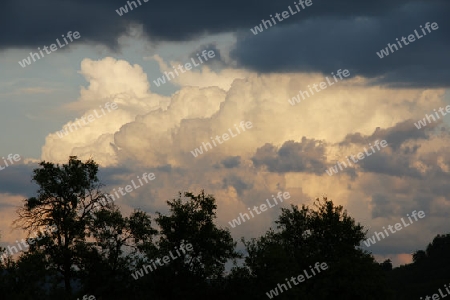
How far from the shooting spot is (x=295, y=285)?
90.7 m

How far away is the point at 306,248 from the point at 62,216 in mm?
33469

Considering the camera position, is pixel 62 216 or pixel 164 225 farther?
pixel 164 225

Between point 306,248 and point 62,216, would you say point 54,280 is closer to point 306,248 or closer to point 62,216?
point 62,216

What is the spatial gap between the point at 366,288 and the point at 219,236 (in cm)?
1891

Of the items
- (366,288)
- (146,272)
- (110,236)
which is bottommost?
(366,288)

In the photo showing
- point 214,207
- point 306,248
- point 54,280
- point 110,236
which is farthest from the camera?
point 306,248

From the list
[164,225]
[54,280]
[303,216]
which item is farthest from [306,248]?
[54,280]

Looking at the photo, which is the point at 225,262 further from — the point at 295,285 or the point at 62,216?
the point at 62,216

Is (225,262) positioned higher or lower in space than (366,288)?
higher

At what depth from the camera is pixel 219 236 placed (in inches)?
3649

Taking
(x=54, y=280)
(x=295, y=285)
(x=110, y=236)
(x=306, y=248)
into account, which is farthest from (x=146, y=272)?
(x=306, y=248)

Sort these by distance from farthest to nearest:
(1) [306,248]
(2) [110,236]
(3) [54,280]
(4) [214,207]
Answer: (1) [306,248] → (4) [214,207] → (2) [110,236] → (3) [54,280]
